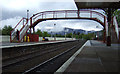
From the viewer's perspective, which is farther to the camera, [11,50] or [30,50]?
[30,50]

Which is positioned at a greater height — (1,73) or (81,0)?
(81,0)

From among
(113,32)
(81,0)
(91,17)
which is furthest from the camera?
(91,17)

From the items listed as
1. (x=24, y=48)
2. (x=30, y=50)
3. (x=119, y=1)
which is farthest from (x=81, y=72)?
(x=30, y=50)

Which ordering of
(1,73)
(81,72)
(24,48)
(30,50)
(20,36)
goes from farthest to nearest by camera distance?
(20,36), (30,50), (24,48), (1,73), (81,72)

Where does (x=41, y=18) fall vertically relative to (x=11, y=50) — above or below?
above

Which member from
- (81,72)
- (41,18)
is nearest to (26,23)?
(41,18)

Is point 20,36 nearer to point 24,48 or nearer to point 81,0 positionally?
point 24,48

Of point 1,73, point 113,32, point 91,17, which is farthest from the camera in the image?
point 91,17

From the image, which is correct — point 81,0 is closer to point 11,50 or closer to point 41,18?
point 11,50

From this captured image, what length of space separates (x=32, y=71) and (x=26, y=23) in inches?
1272

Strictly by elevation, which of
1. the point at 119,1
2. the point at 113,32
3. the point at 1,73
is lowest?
the point at 1,73

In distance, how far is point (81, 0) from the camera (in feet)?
49.1

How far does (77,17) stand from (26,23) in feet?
41.9

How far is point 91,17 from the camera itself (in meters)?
38.1
